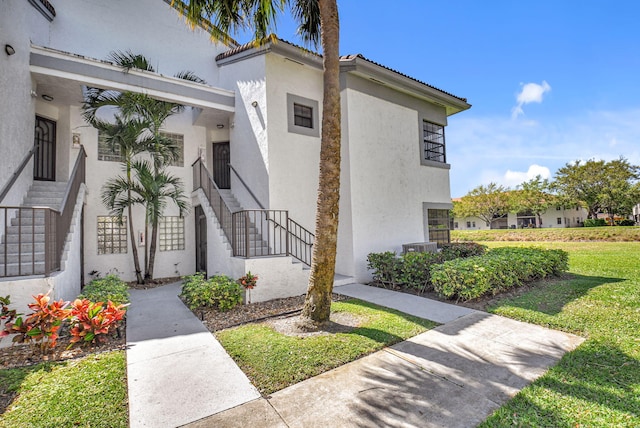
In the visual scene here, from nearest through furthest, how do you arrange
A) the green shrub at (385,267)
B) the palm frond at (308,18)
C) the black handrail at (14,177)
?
the black handrail at (14,177), the palm frond at (308,18), the green shrub at (385,267)

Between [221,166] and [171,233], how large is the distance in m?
3.29

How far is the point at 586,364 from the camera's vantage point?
3.93 meters

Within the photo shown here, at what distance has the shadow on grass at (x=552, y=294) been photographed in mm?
6500

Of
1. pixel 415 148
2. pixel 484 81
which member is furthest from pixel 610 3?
pixel 415 148

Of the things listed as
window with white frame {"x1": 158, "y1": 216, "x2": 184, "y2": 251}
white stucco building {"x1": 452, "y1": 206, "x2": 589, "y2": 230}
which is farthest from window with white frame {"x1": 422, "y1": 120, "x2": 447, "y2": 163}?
white stucco building {"x1": 452, "y1": 206, "x2": 589, "y2": 230}

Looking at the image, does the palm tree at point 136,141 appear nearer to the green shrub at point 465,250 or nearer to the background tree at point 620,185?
the green shrub at point 465,250

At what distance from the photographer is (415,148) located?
39.7 ft

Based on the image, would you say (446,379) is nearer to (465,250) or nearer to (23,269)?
(23,269)

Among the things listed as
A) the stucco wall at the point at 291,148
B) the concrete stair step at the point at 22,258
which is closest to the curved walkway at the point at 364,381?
the concrete stair step at the point at 22,258

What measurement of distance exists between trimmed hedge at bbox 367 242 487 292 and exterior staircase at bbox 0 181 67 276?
25.3ft

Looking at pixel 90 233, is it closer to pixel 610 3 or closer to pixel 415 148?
pixel 415 148

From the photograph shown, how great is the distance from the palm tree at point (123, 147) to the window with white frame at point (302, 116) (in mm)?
4497

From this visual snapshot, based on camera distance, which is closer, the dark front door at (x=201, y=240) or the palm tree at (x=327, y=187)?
the palm tree at (x=327, y=187)

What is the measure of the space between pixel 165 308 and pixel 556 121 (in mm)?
21711
